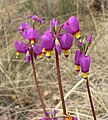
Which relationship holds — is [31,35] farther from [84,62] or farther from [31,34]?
[84,62]

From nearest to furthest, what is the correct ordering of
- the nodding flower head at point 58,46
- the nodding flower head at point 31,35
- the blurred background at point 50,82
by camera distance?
the nodding flower head at point 58,46
the nodding flower head at point 31,35
the blurred background at point 50,82

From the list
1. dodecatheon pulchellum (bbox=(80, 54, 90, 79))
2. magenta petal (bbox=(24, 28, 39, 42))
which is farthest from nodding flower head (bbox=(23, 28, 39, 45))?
dodecatheon pulchellum (bbox=(80, 54, 90, 79))

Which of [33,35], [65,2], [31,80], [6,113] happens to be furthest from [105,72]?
[33,35]

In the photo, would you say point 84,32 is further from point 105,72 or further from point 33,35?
point 33,35

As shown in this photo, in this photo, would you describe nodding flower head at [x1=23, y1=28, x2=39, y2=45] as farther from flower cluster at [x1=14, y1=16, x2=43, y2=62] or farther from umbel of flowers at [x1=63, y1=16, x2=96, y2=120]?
umbel of flowers at [x1=63, y1=16, x2=96, y2=120]

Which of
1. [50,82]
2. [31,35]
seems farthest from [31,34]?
[50,82]

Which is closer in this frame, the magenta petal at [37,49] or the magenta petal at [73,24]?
the magenta petal at [73,24]

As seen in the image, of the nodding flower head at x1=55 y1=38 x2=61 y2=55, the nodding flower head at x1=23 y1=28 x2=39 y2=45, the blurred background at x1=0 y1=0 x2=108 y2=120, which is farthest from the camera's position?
the blurred background at x1=0 y1=0 x2=108 y2=120

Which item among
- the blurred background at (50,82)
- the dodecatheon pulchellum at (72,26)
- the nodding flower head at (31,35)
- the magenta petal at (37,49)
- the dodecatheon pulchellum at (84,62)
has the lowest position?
the blurred background at (50,82)

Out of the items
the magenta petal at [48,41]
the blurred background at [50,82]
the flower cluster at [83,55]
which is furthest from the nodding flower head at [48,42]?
the blurred background at [50,82]

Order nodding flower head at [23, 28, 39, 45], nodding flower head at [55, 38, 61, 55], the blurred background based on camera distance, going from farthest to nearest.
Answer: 1. the blurred background
2. nodding flower head at [23, 28, 39, 45]
3. nodding flower head at [55, 38, 61, 55]

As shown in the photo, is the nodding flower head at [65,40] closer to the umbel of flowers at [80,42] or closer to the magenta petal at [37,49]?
the umbel of flowers at [80,42]
